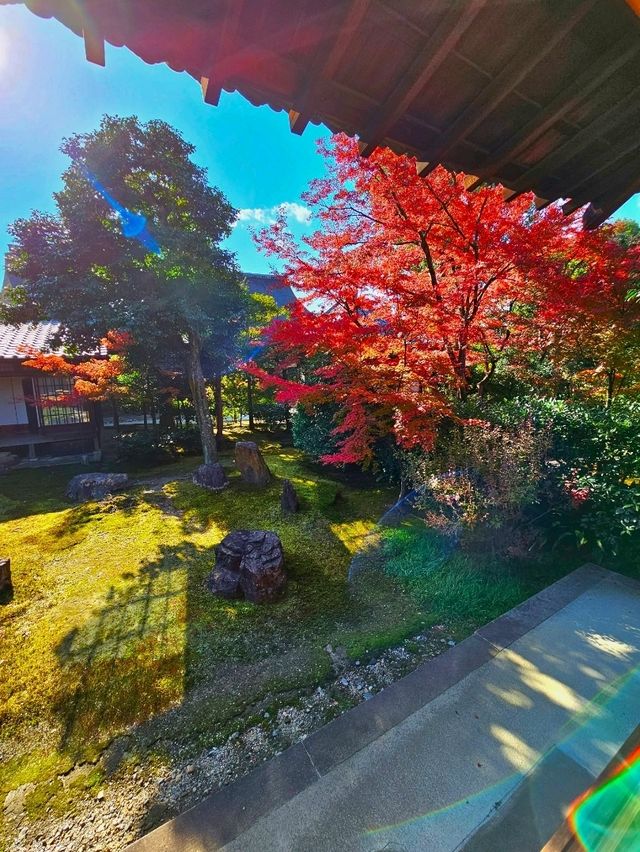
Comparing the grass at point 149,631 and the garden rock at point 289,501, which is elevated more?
the garden rock at point 289,501

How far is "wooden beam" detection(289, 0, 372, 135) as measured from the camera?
110 cm

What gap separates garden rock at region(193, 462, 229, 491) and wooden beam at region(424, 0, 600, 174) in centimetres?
608

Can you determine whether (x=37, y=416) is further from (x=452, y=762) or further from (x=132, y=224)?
(x=452, y=762)

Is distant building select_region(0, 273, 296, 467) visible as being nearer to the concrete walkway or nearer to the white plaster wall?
the white plaster wall

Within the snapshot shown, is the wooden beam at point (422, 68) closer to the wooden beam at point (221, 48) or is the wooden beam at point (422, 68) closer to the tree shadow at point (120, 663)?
the wooden beam at point (221, 48)

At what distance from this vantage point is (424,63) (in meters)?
1.28

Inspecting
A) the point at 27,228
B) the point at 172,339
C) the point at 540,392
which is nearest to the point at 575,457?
the point at 540,392

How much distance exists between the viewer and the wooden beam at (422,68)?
3.79ft

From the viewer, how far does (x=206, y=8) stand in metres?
1.12

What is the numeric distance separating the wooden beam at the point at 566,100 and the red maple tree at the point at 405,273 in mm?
2358

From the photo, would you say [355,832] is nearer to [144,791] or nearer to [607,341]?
[144,791]

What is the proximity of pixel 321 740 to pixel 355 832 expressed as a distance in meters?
0.43

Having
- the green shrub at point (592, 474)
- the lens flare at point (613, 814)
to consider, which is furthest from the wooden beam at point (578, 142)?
the lens flare at point (613, 814)

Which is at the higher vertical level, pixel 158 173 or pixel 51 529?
pixel 158 173
